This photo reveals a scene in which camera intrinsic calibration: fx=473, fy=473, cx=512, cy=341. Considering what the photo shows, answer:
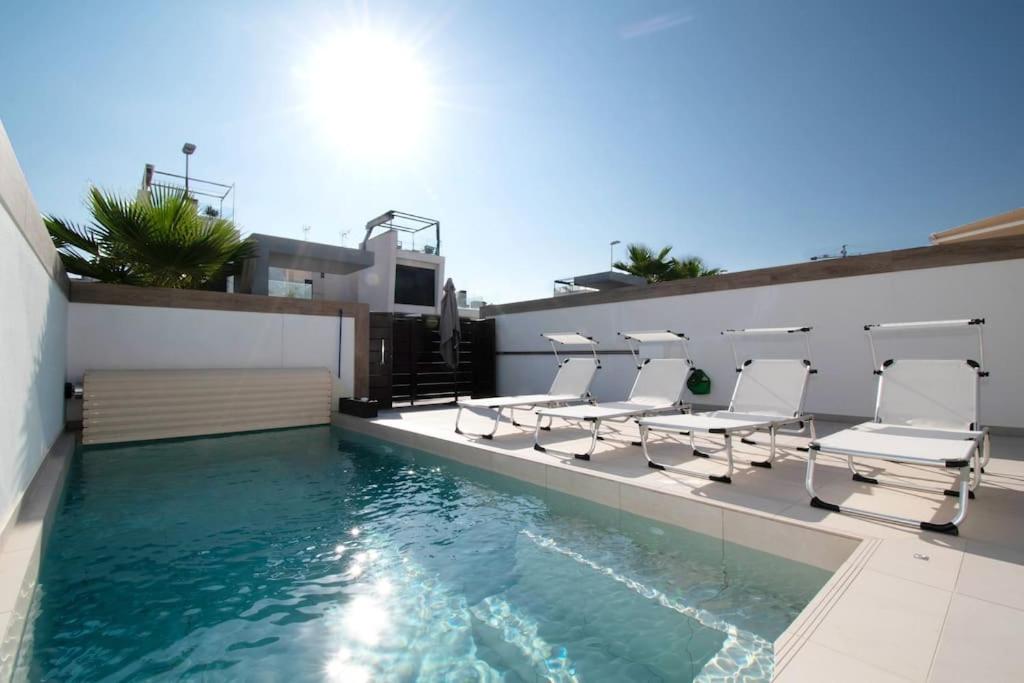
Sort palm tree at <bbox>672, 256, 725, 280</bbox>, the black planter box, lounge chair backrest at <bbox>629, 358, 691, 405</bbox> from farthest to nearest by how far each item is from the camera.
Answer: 1. palm tree at <bbox>672, 256, 725, 280</bbox>
2. the black planter box
3. lounge chair backrest at <bbox>629, 358, 691, 405</bbox>

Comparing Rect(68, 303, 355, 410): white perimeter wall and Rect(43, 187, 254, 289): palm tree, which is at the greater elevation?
Rect(43, 187, 254, 289): palm tree

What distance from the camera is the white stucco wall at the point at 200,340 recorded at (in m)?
6.38

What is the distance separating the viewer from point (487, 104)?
766cm

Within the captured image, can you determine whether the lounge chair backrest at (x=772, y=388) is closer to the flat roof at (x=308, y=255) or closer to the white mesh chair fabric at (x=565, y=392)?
the white mesh chair fabric at (x=565, y=392)

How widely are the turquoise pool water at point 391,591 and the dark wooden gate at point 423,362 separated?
15.4 ft

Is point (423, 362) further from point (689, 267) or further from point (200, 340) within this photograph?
point (689, 267)

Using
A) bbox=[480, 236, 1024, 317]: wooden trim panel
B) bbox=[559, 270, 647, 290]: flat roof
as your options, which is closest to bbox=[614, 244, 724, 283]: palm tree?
bbox=[559, 270, 647, 290]: flat roof

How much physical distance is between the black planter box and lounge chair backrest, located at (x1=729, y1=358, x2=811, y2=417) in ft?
16.8

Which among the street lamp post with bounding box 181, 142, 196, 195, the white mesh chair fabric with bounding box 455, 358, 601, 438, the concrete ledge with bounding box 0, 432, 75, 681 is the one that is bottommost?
the concrete ledge with bounding box 0, 432, 75, 681

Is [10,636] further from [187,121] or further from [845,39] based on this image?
[845,39]

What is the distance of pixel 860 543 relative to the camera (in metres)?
2.41

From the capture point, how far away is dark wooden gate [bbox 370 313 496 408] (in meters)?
8.71

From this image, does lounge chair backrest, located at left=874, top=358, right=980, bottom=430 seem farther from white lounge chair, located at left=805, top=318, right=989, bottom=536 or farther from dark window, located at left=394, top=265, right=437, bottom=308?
dark window, located at left=394, top=265, right=437, bottom=308

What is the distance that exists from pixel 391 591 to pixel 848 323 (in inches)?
263
